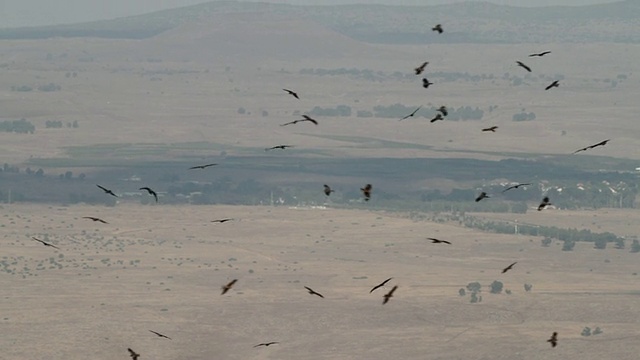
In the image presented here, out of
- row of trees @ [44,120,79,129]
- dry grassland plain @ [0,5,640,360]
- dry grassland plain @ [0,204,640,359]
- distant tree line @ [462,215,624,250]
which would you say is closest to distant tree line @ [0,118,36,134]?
row of trees @ [44,120,79,129]

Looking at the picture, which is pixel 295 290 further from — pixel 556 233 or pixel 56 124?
pixel 56 124

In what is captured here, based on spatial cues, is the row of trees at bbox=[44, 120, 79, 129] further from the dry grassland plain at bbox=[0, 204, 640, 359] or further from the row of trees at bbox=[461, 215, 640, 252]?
the row of trees at bbox=[461, 215, 640, 252]

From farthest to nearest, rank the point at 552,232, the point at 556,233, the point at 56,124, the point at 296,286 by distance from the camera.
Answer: the point at 56,124, the point at 552,232, the point at 556,233, the point at 296,286

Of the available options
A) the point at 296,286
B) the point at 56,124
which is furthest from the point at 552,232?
the point at 56,124

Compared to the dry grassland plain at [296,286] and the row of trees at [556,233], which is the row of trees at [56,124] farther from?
the row of trees at [556,233]

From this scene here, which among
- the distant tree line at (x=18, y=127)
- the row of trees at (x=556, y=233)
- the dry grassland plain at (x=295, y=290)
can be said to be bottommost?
the dry grassland plain at (x=295, y=290)

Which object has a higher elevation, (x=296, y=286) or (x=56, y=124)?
(x=56, y=124)

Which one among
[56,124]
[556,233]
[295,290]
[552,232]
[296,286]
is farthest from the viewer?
[56,124]

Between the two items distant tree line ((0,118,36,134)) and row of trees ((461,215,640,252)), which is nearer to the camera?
row of trees ((461,215,640,252))

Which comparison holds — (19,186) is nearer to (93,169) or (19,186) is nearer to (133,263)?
(93,169)

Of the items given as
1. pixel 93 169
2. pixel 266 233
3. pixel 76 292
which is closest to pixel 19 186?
pixel 93 169

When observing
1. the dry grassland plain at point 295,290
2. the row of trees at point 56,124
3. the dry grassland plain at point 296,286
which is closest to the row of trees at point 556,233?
the dry grassland plain at point 296,286
